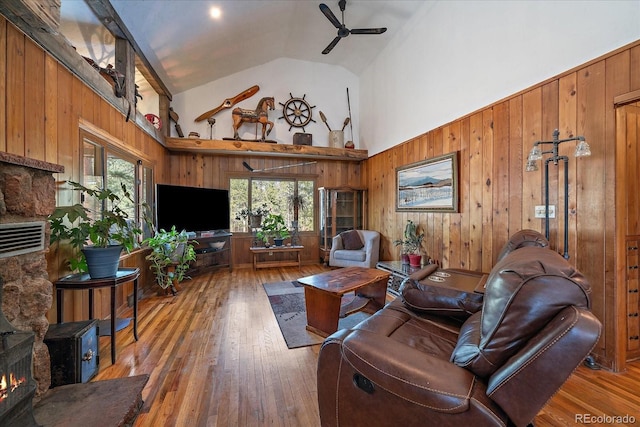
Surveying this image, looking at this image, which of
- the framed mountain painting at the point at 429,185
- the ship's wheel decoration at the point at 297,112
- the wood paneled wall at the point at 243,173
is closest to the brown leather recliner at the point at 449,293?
the framed mountain painting at the point at 429,185

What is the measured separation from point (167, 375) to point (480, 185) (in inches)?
137

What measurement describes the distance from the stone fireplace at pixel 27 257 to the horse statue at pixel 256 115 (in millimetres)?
3928

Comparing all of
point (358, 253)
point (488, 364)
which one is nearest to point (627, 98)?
point (488, 364)

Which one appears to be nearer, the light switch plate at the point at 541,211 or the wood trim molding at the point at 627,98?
the wood trim molding at the point at 627,98

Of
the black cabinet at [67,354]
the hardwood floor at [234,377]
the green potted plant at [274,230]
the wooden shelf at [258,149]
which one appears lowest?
the hardwood floor at [234,377]

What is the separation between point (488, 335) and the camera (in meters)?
0.98

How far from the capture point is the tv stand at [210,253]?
15.6 feet

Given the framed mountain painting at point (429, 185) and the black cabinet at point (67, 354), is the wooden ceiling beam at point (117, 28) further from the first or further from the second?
the framed mountain painting at point (429, 185)

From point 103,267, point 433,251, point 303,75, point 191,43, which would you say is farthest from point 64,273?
point 303,75

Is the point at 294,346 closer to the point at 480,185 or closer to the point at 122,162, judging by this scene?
the point at 480,185

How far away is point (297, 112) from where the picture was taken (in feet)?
19.0

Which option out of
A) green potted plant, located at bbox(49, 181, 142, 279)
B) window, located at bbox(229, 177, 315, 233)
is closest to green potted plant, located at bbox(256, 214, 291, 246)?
window, located at bbox(229, 177, 315, 233)

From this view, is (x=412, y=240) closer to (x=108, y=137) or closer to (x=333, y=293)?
(x=333, y=293)

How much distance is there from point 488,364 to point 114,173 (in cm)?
376
